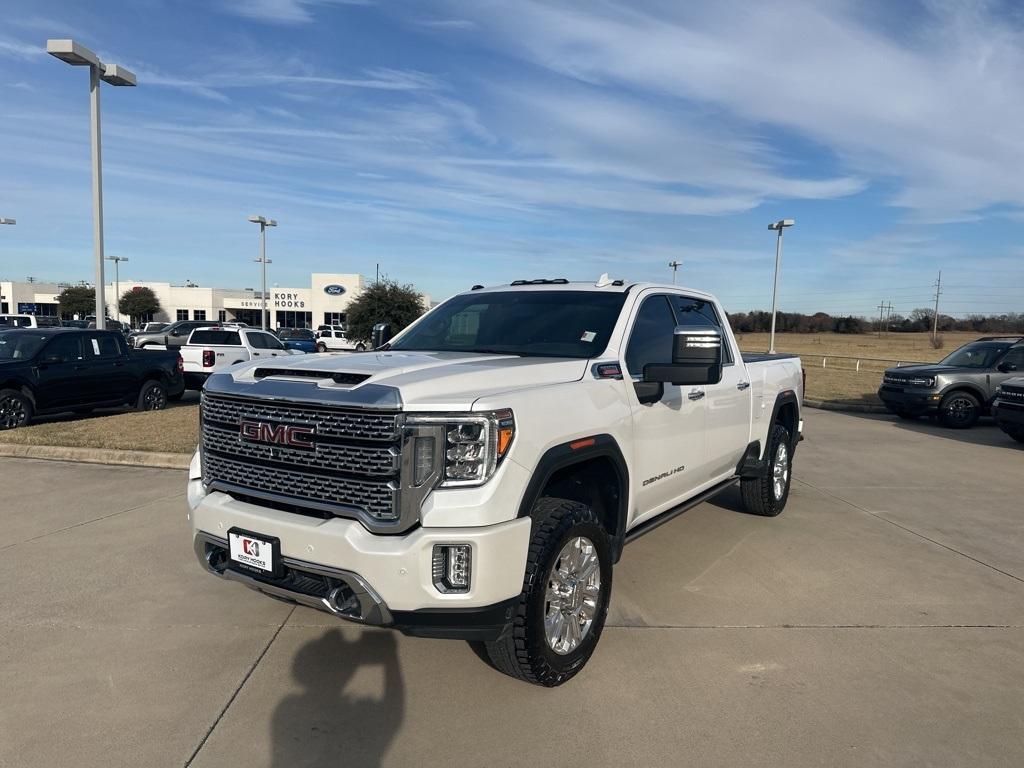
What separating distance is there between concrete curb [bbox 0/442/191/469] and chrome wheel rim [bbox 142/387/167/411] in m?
3.67

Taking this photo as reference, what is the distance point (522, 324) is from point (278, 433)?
1885 mm

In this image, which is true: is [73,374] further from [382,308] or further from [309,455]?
[382,308]

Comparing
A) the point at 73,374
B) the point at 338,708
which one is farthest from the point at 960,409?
the point at 73,374

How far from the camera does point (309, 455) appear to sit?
10.2 feet

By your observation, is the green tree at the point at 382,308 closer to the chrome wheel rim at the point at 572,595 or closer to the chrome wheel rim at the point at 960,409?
the chrome wheel rim at the point at 960,409

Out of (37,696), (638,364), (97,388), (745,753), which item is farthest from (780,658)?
(97,388)

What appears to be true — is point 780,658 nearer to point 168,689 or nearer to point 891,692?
point 891,692

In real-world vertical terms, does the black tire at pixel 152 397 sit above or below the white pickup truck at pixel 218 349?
below

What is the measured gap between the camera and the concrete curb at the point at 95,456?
836cm

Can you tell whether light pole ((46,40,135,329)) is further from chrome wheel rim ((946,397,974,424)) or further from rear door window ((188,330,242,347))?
chrome wheel rim ((946,397,974,424))

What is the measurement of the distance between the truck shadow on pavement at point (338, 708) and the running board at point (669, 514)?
148 centimetres

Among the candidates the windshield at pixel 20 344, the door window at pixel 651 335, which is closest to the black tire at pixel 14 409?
the windshield at pixel 20 344

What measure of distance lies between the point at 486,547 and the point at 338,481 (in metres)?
0.69

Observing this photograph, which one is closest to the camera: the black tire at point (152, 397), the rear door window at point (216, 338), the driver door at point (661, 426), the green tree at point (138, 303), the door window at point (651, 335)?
the driver door at point (661, 426)
